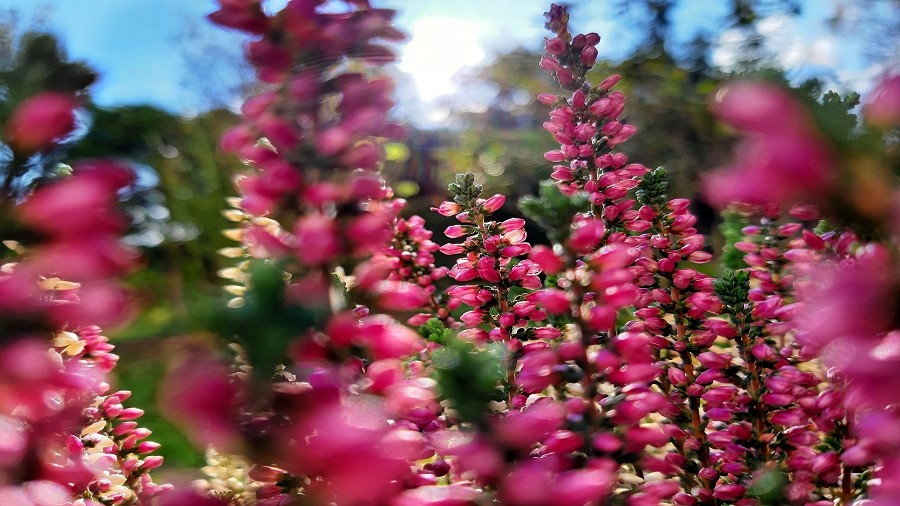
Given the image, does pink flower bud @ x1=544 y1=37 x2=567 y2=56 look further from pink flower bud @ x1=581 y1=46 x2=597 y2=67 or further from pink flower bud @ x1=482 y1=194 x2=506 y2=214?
pink flower bud @ x1=482 y1=194 x2=506 y2=214

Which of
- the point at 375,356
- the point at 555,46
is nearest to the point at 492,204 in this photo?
the point at 555,46

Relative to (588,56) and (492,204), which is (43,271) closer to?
(492,204)

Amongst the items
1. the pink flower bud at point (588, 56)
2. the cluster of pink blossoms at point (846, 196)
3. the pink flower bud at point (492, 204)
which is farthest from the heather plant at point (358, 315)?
the pink flower bud at point (588, 56)

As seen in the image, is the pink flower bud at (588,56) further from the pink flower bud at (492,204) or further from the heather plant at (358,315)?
the heather plant at (358,315)

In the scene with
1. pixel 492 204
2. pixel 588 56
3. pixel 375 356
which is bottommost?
pixel 375 356

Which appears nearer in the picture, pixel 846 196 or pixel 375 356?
pixel 846 196

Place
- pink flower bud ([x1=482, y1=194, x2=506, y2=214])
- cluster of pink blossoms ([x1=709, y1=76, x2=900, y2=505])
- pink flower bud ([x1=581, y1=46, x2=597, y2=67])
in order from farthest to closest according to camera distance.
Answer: pink flower bud ([x1=581, y1=46, x2=597, y2=67]) → pink flower bud ([x1=482, y1=194, x2=506, y2=214]) → cluster of pink blossoms ([x1=709, y1=76, x2=900, y2=505])

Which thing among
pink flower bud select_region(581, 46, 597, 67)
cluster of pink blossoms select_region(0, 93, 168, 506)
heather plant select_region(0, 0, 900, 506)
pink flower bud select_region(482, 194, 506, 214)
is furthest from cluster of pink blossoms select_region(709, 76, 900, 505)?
pink flower bud select_region(581, 46, 597, 67)

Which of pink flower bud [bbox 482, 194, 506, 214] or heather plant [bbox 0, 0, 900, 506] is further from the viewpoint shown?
pink flower bud [bbox 482, 194, 506, 214]

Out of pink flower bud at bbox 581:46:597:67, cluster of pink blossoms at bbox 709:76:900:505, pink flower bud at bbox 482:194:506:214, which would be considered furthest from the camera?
pink flower bud at bbox 581:46:597:67

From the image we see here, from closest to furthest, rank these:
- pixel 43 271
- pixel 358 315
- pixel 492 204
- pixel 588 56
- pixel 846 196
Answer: pixel 846 196 < pixel 43 271 < pixel 358 315 < pixel 492 204 < pixel 588 56

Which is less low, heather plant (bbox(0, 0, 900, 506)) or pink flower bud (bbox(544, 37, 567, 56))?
pink flower bud (bbox(544, 37, 567, 56))

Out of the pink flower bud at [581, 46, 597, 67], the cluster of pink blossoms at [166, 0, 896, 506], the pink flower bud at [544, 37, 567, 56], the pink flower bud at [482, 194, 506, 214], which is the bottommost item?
the cluster of pink blossoms at [166, 0, 896, 506]

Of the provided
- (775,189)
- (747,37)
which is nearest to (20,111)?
(775,189)
